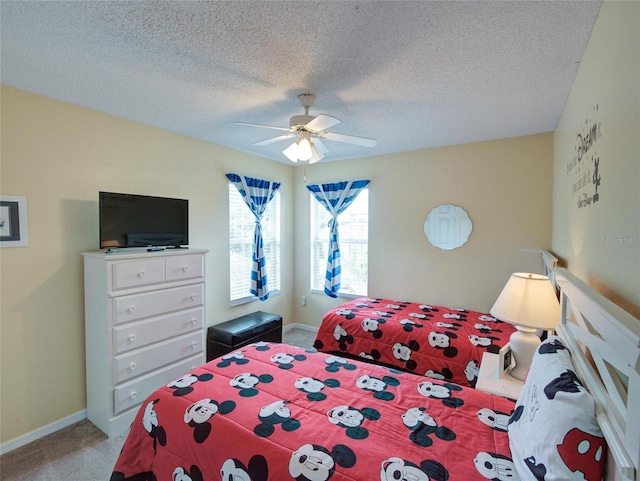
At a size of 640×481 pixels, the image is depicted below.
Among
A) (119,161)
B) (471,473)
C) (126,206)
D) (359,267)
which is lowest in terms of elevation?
(471,473)

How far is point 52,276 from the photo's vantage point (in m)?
2.32

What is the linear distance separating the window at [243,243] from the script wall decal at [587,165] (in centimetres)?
318

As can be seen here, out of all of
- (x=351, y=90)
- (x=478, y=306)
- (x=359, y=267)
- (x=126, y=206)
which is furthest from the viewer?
(x=359, y=267)

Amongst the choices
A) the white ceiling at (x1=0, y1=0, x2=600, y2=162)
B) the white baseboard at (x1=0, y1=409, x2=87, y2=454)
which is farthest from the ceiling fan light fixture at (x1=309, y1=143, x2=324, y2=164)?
the white baseboard at (x1=0, y1=409, x2=87, y2=454)

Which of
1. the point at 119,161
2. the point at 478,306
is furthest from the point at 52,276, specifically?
the point at 478,306

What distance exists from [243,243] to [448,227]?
2508 millimetres

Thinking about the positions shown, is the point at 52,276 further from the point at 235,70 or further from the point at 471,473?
the point at 471,473

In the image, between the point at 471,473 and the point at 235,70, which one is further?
the point at 235,70

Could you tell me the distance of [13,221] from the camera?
6.97 feet

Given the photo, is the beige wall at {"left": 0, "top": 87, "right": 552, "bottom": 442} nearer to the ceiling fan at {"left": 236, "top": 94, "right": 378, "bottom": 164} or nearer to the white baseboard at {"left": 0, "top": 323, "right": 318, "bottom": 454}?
the white baseboard at {"left": 0, "top": 323, "right": 318, "bottom": 454}

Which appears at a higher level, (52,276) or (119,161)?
(119,161)

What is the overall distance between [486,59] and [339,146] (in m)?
2.00

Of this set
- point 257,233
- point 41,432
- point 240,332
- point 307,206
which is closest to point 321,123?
point 257,233

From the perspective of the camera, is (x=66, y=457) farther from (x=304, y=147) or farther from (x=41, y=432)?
(x=304, y=147)
